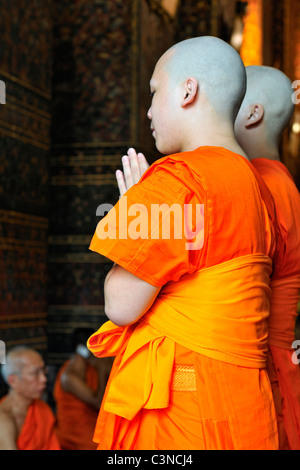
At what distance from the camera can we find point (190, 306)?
5.49 ft

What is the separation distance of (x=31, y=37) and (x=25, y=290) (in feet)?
5.74

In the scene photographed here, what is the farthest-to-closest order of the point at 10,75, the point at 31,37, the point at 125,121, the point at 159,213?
the point at 125,121, the point at 31,37, the point at 10,75, the point at 159,213

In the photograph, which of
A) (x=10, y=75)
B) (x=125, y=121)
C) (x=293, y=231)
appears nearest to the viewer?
(x=293, y=231)

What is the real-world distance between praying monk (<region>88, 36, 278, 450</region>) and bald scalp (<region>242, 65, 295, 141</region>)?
0.72m

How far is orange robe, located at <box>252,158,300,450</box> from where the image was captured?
2014 millimetres

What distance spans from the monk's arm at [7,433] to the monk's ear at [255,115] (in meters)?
2.34

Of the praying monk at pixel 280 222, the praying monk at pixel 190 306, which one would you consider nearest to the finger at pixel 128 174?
the praying monk at pixel 190 306

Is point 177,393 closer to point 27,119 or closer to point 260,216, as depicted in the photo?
point 260,216

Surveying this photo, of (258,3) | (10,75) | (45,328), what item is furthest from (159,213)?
(258,3)

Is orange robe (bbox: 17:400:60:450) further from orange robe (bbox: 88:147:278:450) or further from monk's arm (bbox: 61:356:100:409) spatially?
orange robe (bbox: 88:147:278:450)

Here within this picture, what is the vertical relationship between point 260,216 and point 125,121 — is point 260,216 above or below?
below

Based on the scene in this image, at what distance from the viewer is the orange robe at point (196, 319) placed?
1624 millimetres

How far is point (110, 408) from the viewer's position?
1.70 meters

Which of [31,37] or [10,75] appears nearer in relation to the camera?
[10,75]
